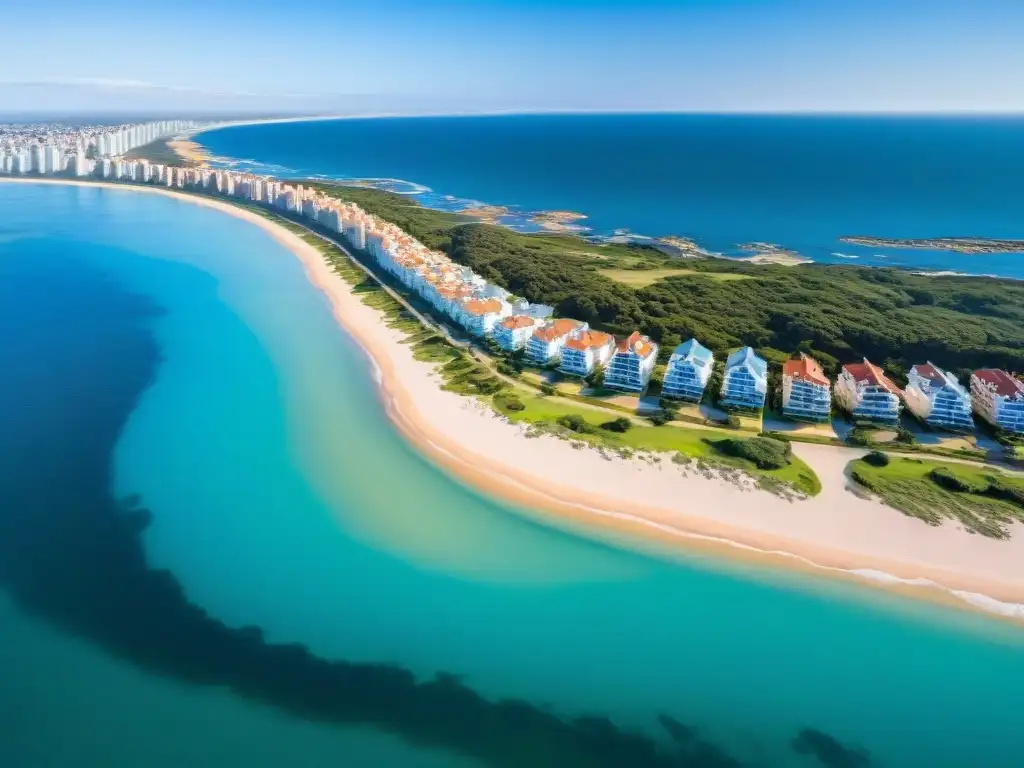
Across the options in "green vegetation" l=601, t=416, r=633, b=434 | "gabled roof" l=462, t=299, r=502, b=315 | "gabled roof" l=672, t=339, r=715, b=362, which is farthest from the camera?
"gabled roof" l=462, t=299, r=502, b=315

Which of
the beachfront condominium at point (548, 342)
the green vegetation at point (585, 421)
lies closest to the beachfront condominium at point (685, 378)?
the green vegetation at point (585, 421)

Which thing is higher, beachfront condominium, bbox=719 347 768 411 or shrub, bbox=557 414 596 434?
beachfront condominium, bbox=719 347 768 411

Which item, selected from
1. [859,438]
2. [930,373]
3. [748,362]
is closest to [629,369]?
[748,362]

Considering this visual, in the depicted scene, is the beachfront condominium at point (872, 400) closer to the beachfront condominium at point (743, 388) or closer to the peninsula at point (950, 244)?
the beachfront condominium at point (743, 388)

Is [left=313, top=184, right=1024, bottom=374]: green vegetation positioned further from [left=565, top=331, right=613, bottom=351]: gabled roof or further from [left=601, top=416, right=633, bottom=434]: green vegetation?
[left=601, top=416, right=633, bottom=434]: green vegetation

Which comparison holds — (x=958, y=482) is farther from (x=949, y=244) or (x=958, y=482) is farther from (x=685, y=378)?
(x=949, y=244)

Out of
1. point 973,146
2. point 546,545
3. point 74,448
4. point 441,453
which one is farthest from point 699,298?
point 973,146

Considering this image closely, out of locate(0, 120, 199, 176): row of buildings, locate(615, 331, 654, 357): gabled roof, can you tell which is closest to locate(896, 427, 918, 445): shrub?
locate(615, 331, 654, 357): gabled roof
